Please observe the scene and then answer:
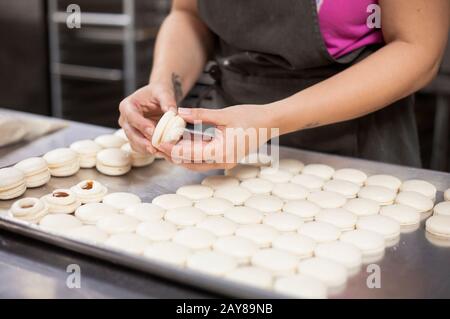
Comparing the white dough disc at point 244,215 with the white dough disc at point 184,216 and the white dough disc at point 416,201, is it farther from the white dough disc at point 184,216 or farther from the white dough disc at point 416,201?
the white dough disc at point 416,201

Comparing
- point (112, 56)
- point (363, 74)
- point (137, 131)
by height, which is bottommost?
point (112, 56)

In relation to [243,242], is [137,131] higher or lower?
higher

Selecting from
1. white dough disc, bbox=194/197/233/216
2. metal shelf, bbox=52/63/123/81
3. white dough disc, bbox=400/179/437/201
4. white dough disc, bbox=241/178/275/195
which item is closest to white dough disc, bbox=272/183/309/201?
white dough disc, bbox=241/178/275/195

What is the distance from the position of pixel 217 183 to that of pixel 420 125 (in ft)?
7.74

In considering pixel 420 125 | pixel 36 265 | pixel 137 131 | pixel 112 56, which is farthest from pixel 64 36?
pixel 36 265

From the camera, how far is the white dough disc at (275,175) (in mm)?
1356

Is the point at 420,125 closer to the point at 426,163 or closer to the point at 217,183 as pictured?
the point at 426,163

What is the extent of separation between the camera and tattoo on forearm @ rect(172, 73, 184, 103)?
1.56 m

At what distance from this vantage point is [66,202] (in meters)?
1.16

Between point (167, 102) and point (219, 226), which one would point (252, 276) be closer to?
point (219, 226)

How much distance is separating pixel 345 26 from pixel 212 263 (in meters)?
0.72

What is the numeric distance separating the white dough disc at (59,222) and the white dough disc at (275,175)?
1.52 ft

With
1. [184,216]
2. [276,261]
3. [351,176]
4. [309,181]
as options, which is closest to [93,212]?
[184,216]

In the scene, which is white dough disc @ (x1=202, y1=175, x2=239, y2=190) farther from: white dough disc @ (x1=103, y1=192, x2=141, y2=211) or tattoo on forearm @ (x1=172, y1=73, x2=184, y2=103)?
tattoo on forearm @ (x1=172, y1=73, x2=184, y2=103)
